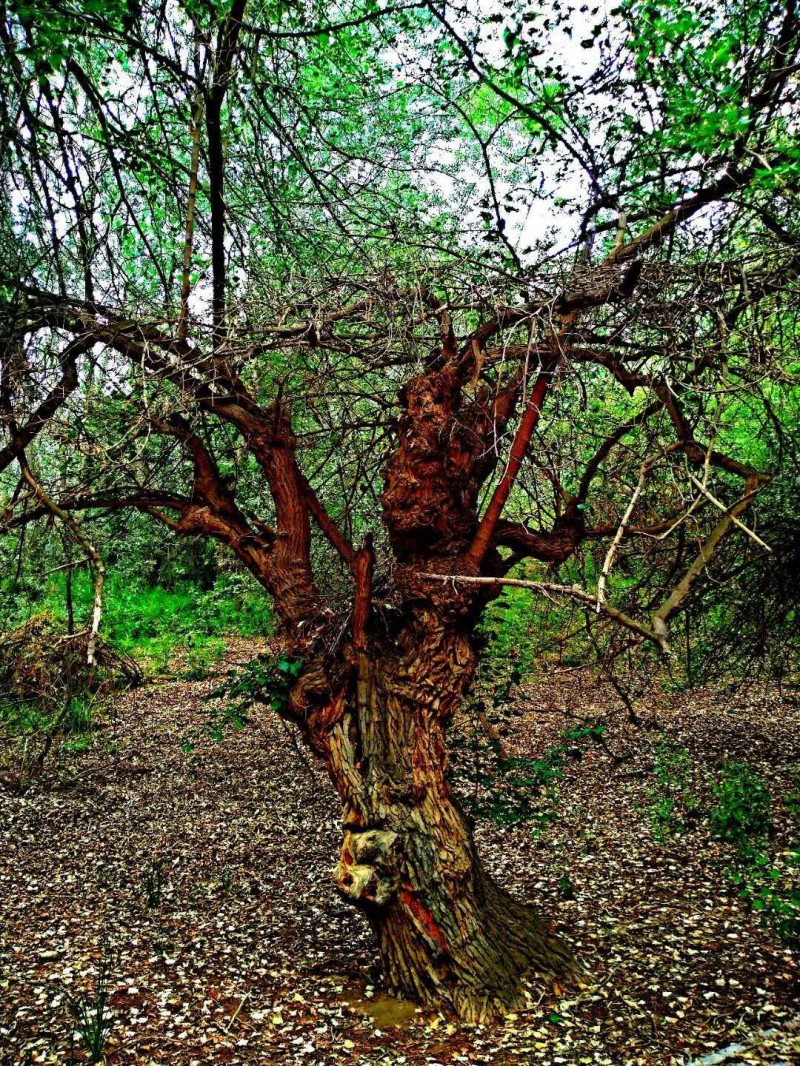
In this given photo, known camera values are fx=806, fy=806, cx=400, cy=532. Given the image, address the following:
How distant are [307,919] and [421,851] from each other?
4.65 ft

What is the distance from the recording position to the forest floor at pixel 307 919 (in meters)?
2.93

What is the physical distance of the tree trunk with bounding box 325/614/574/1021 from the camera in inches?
123

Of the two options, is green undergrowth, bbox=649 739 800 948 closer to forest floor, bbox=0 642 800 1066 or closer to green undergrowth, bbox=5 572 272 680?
forest floor, bbox=0 642 800 1066

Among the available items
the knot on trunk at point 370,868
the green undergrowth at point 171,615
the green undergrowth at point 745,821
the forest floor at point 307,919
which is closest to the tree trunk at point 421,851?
the knot on trunk at point 370,868

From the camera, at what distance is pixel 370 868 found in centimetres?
311

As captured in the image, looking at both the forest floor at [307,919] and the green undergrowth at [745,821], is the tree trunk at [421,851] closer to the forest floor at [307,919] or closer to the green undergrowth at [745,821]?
the forest floor at [307,919]

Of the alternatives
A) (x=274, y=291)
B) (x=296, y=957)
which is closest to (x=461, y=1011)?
(x=296, y=957)

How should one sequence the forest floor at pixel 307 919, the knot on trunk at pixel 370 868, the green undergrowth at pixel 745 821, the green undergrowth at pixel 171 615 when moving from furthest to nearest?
the green undergrowth at pixel 171 615 → the green undergrowth at pixel 745 821 → the knot on trunk at pixel 370 868 → the forest floor at pixel 307 919

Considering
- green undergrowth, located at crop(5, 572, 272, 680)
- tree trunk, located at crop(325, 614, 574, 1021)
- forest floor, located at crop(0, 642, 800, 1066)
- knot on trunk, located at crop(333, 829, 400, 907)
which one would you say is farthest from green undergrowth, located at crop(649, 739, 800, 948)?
green undergrowth, located at crop(5, 572, 272, 680)

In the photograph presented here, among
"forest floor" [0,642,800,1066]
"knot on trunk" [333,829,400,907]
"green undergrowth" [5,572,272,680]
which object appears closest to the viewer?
"forest floor" [0,642,800,1066]

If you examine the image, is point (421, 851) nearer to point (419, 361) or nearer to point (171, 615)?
point (419, 361)

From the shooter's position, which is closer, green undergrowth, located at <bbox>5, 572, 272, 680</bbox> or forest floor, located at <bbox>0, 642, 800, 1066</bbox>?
forest floor, located at <bbox>0, 642, 800, 1066</bbox>

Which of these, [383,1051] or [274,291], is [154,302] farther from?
[383,1051]

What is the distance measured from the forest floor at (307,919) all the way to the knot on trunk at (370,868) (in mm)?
487
